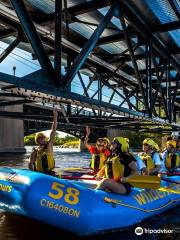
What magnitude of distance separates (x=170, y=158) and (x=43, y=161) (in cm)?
669

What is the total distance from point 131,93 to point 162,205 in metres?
6.52

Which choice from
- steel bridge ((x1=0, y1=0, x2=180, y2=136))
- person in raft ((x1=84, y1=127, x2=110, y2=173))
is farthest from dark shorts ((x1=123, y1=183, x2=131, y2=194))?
person in raft ((x1=84, y1=127, x2=110, y2=173))

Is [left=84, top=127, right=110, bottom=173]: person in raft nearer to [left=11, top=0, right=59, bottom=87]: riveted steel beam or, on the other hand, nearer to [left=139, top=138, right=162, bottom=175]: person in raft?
[left=139, top=138, right=162, bottom=175]: person in raft

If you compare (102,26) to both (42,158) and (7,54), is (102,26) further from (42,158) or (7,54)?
(42,158)

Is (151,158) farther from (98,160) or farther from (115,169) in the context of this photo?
(115,169)

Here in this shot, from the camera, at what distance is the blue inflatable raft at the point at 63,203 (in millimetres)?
7406

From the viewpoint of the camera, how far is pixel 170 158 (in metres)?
14.9

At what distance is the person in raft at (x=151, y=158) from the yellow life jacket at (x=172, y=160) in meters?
2.54

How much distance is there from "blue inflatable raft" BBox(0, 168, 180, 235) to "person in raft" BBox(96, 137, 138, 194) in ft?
0.90

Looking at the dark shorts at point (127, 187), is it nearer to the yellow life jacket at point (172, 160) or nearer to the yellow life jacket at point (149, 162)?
the yellow life jacket at point (149, 162)

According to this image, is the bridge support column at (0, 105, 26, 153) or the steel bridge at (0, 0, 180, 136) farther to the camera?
the bridge support column at (0, 105, 26, 153)

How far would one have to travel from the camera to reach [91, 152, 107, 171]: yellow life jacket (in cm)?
1306

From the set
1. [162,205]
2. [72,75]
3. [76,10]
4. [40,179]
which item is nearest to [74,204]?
[40,179]

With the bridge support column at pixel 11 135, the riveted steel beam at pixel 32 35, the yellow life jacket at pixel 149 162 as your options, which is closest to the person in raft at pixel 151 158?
the yellow life jacket at pixel 149 162
